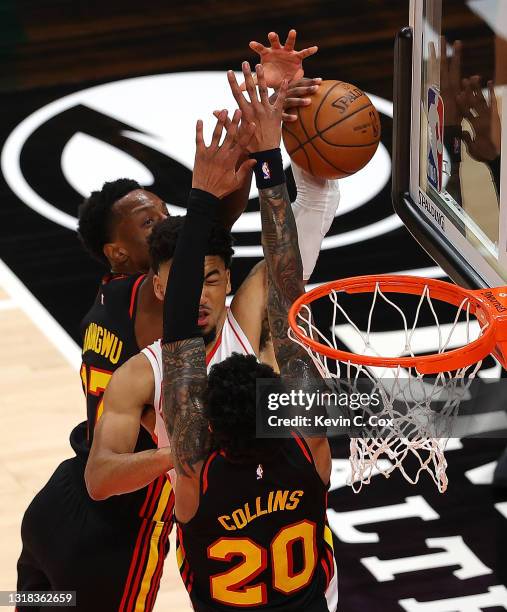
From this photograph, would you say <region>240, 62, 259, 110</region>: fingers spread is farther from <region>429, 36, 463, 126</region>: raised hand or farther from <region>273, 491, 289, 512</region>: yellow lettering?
Answer: <region>429, 36, 463, 126</region>: raised hand

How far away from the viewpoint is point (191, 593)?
3.87 meters

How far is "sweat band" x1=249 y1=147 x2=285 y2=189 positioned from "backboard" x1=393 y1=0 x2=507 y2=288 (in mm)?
831

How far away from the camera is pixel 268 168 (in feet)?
12.2

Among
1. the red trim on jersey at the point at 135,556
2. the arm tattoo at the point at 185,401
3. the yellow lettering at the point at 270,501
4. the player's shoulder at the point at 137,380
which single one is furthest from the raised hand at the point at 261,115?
the red trim on jersey at the point at 135,556

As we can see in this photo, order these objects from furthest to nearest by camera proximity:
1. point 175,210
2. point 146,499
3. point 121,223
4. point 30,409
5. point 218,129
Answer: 1. point 175,210
2. point 30,409
3. point 121,223
4. point 146,499
5. point 218,129

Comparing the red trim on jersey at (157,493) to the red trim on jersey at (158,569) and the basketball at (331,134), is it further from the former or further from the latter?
the basketball at (331,134)

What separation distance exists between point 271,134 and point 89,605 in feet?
5.57

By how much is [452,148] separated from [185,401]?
163cm

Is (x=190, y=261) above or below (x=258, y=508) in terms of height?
above

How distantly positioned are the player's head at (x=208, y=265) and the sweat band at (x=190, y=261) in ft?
1.35

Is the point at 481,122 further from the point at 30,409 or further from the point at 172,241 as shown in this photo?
the point at 30,409

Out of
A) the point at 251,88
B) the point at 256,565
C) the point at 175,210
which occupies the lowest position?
the point at 256,565

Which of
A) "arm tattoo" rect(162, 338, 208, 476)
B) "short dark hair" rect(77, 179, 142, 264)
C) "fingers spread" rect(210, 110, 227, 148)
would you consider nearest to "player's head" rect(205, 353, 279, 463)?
"arm tattoo" rect(162, 338, 208, 476)

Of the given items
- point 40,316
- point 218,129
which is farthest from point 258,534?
point 40,316
